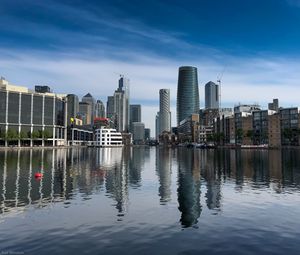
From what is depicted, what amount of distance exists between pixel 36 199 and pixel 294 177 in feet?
168

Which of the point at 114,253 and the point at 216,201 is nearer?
the point at 114,253

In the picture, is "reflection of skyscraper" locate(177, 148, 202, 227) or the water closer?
the water

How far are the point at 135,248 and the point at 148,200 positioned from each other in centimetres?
1951

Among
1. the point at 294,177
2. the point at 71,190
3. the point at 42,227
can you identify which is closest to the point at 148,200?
the point at 71,190

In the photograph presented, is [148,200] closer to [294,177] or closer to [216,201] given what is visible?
[216,201]

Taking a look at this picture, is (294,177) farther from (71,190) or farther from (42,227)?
(42,227)

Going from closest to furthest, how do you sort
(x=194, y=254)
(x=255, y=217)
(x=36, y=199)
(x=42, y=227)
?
(x=194, y=254) < (x=42, y=227) < (x=255, y=217) < (x=36, y=199)

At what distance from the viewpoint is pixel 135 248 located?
85.3ft

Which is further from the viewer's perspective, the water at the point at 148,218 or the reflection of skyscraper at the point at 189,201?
the reflection of skyscraper at the point at 189,201

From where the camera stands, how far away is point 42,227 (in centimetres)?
3155

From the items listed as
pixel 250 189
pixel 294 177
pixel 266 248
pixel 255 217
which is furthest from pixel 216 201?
pixel 294 177

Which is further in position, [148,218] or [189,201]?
[189,201]

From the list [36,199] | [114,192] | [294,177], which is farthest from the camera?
[294,177]

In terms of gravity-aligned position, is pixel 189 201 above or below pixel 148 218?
above
